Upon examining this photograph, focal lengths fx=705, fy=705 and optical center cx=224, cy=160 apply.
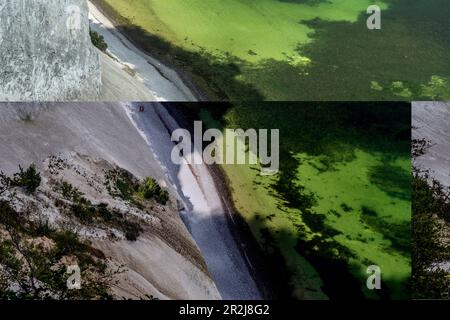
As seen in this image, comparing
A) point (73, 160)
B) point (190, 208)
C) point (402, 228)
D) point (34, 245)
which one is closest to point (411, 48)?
point (402, 228)

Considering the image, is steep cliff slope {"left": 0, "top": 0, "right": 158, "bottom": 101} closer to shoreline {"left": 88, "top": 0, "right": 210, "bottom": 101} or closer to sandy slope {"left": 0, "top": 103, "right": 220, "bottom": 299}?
sandy slope {"left": 0, "top": 103, "right": 220, "bottom": 299}

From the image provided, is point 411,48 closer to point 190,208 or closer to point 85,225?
point 190,208

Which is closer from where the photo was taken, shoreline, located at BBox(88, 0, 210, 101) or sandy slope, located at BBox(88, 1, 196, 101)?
sandy slope, located at BBox(88, 1, 196, 101)

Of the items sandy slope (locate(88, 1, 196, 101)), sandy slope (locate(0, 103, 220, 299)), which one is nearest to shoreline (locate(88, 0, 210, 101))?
sandy slope (locate(88, 1, 196, 101))

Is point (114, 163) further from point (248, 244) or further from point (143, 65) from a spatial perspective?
point (143, 65)
